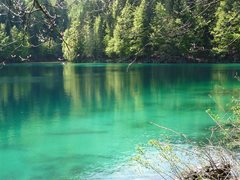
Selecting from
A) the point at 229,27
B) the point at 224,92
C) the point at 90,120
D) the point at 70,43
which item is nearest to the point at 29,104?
the point at 90,120

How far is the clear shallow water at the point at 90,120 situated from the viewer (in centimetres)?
1271

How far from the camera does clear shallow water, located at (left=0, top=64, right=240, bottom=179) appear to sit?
12.7 metres

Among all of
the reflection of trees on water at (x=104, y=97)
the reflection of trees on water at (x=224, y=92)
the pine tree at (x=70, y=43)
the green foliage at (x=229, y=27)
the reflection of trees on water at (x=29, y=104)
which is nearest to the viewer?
the pine tree at (x=70, y=43)

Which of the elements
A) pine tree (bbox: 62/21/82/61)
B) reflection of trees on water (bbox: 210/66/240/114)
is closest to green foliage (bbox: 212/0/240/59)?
pine tree (bbox: 62/21/82/61)

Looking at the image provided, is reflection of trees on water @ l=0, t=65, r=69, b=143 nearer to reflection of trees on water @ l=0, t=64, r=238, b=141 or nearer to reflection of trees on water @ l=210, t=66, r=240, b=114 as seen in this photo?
reflection of trees on water @ l=0, t=64, r=238, b=141

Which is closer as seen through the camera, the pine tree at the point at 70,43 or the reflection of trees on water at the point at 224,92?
the pine tree at the point at 70,43

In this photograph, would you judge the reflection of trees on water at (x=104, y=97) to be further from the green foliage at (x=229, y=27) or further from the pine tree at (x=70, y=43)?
the pine tree at (x=70, y=43)

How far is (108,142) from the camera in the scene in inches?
604

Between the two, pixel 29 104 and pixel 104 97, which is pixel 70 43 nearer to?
pixel 29 104

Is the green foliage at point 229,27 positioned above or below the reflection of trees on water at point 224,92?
above

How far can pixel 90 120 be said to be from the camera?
65.6 feet

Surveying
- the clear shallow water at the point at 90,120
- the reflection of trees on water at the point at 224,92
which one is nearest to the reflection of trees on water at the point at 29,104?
the clear shallow water at the point at 90,120

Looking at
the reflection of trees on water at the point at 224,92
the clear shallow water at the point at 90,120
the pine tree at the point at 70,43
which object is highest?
the pine tree at the point at 70,43

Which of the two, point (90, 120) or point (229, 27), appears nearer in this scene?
point (229, 27)
